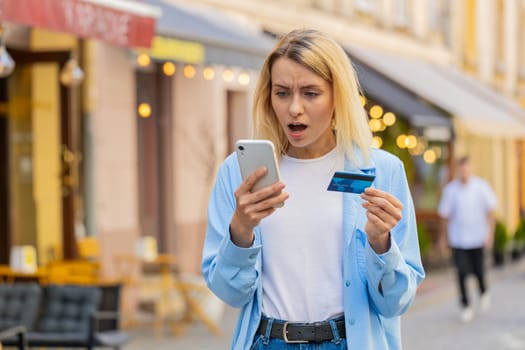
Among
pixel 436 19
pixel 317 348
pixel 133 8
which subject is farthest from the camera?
pixel 436 19

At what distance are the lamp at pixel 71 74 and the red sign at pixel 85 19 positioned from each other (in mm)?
2851

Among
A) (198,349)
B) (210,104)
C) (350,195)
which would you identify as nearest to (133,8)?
(198,349)

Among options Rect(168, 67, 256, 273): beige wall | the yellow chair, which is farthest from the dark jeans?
the yellow chair

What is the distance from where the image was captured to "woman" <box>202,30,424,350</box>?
121 inches

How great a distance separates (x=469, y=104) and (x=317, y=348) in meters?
17.0

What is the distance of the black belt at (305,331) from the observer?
3.08m

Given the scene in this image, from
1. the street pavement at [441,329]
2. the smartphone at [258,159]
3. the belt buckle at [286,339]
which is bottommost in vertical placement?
the street pavement at [441,329]

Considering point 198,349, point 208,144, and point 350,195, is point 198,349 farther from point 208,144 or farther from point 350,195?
point 350,195

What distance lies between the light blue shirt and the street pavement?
23.3 feet

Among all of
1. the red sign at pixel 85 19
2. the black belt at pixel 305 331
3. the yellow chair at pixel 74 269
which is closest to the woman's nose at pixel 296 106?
the black belt at pixel 305 331

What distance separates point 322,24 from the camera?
18688mm

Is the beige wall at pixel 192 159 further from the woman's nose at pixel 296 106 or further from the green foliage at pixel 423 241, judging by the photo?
the woman's nose at pixel 296 106

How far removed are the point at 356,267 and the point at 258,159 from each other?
45cm

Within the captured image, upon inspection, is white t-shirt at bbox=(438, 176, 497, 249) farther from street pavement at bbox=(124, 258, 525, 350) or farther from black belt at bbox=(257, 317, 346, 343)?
black belt at bbox=(257, 317, 346, 343)
